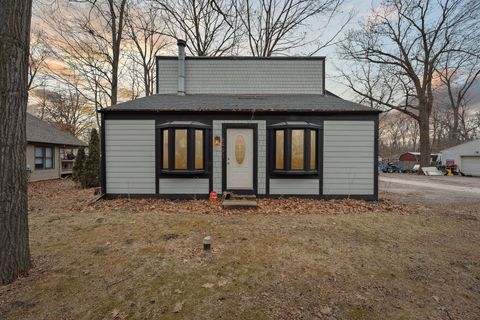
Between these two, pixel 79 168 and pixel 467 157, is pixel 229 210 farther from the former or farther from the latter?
pixel 467 157

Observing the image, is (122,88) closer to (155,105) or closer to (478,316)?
(155,105)

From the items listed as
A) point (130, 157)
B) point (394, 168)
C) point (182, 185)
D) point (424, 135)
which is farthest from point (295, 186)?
point (394, 168)

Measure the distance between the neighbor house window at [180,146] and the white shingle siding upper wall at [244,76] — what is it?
396 cm

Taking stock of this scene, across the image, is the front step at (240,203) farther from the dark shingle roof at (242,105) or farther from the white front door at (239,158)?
the dark shingle roof at (242,105)

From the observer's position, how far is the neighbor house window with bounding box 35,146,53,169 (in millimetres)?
14617

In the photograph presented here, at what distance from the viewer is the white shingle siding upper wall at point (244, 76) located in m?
10.8

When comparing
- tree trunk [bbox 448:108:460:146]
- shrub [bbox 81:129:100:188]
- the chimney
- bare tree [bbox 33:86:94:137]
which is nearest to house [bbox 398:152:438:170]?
tree trunk [bbox 448:108:460:146]

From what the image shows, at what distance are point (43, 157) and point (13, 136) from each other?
1571 centimetres

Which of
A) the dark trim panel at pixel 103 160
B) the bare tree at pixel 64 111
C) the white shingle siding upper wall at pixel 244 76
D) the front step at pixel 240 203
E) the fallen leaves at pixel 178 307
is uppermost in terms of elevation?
the bare tree at pixel 64 111

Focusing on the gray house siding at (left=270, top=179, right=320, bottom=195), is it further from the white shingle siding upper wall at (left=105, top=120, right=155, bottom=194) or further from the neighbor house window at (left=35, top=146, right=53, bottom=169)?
the neighbor house window at (left=35, top=146, right=53, bottom=169)

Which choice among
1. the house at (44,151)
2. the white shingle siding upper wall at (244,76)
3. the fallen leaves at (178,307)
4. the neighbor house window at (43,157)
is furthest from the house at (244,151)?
the neighbor house window at (43,157)

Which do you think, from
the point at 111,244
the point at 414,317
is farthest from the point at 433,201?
the point at 111,244

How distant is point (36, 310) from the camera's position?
251 centimetres

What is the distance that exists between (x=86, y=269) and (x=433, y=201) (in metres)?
10.6
